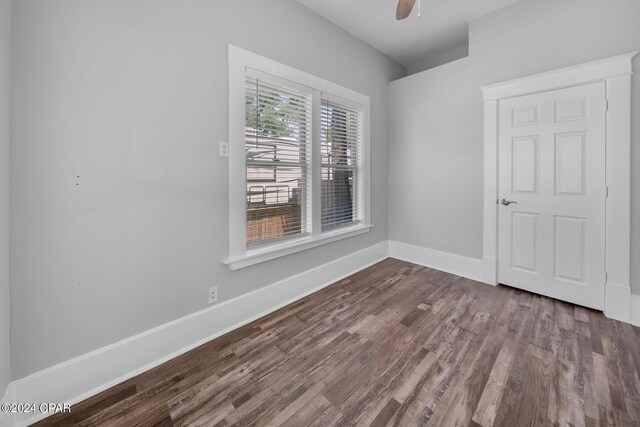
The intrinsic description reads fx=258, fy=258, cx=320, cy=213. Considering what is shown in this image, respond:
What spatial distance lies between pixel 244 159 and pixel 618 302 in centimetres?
348

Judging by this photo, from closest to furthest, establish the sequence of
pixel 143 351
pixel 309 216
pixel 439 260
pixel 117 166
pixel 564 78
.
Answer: pixel 117 166 → pixel 143 351 → pixel 564 78 → pixel 309 216 → pixel 439 260

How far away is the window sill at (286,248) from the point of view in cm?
217

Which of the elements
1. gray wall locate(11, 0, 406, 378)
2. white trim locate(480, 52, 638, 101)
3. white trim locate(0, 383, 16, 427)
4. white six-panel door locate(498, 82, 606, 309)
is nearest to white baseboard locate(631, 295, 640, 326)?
white six-panel door locate(498, 82, 606, 309)

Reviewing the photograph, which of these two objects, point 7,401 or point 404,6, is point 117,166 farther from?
point 404,6

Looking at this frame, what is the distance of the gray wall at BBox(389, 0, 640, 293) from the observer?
7.41 feet

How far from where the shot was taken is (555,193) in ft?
8.44

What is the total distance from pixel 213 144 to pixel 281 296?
1514 millimetres

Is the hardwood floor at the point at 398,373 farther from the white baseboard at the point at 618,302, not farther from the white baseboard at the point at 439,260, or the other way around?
the white baseboard at the point at 439,260

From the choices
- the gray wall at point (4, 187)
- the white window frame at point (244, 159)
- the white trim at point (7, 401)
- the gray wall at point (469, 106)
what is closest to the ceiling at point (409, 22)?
the gray wall at point (469, 106)

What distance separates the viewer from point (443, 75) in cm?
331

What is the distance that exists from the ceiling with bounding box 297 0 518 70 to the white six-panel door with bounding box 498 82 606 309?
3.70ft

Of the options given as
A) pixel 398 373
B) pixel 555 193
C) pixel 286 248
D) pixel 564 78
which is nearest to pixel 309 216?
pixel 286 248

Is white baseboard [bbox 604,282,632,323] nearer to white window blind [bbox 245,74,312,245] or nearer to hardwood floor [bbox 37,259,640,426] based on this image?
hardwood floor [bbox 37,259,640,426]

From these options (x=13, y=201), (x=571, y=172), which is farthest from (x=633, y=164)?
(x=13, y=201)
